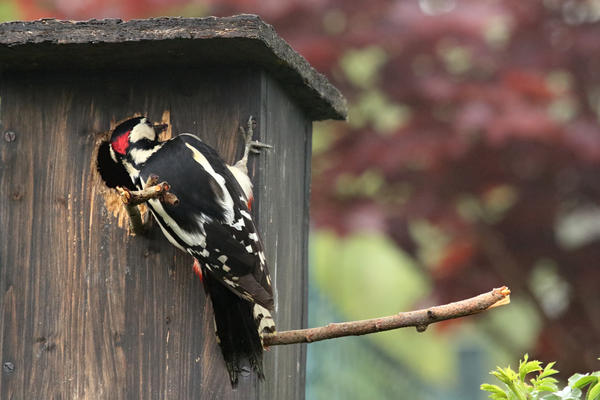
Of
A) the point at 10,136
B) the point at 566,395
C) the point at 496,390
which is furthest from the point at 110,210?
the point at 566,395

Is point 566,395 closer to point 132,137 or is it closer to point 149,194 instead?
Result: point 149,194

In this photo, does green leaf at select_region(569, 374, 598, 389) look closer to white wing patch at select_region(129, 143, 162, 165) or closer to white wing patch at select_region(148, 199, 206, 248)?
white wing patch at select_region(148, 199, 206, 248)

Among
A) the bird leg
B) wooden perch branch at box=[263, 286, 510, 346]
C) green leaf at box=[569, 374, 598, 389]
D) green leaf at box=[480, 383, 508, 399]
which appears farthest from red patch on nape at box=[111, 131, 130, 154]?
green leaf at box=[569, 374, 598, 389]

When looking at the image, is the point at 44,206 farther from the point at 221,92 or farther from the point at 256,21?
the point at 256,21

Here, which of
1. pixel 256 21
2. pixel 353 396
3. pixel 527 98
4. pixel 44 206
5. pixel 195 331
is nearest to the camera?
pixel 256 21

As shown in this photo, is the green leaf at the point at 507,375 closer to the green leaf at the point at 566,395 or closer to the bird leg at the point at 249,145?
the green leaf at the point at 566,395

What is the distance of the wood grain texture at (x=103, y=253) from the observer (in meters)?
2.36

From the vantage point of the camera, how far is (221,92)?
2.40 m

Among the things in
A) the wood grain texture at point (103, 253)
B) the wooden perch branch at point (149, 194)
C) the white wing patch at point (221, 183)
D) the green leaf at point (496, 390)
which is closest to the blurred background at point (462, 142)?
the wood grain texture at point (103, 253)

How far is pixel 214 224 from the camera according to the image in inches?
83.0

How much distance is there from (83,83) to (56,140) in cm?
16

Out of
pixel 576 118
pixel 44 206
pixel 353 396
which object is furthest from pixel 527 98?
pixel 44 206

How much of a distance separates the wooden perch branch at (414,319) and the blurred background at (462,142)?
8.31 ft

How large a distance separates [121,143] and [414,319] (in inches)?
33.3
